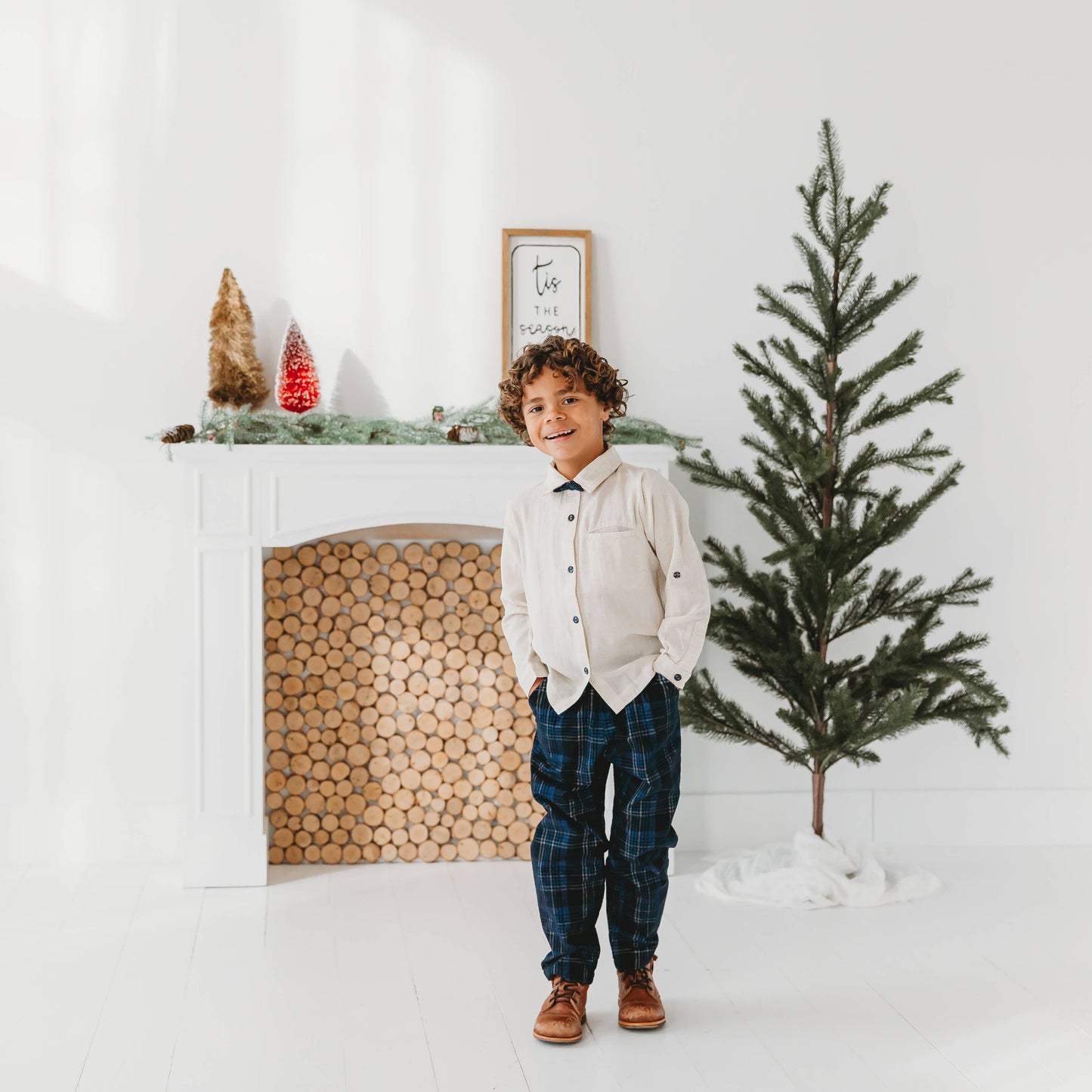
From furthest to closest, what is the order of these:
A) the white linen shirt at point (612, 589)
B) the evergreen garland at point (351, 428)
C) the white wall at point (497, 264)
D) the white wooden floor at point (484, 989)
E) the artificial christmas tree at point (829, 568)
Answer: the white wall at point (497, 264), the evergreen garland at point (351, 428), the artificial christmas tree at point (829, 568), the white linen shirt at point (612, 589), the white wooden floor at point (484, 989)

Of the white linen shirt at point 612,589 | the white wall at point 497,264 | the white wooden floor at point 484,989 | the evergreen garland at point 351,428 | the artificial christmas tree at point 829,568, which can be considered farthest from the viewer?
the white wall at point 497,264

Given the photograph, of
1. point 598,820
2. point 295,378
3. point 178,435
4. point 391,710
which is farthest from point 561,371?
point 391,710

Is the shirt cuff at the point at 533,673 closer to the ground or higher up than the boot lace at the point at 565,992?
higher up

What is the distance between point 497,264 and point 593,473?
134 centimetres

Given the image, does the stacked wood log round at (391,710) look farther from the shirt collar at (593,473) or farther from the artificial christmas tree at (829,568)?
the shirt collar at (593,473)

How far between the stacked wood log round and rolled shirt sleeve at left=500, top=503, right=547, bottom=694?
40.7 inches

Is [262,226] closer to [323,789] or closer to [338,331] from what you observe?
[338,331]

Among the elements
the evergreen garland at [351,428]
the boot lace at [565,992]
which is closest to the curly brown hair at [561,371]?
the evergreen garland at [351,428]

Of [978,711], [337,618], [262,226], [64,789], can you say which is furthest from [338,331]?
[978,711]

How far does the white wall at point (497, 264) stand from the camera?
10.4ft

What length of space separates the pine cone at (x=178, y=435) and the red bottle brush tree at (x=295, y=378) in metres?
0.24

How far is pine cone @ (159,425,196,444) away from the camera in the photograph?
2959 millimetres

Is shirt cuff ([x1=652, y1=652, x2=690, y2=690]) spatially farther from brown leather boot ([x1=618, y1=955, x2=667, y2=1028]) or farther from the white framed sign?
the white framed sign

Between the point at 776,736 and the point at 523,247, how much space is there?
1490 mm
